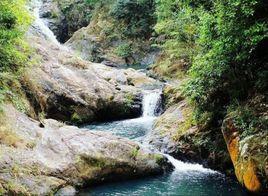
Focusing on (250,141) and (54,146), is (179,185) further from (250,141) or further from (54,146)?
(54,146)

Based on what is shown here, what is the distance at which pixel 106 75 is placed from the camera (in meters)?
27.6

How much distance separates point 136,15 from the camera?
4603 cm

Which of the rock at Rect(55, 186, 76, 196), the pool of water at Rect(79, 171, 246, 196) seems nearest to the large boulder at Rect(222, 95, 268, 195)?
the pool of water at Rect(79, 171, 246, 196)

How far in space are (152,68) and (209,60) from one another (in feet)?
67.8

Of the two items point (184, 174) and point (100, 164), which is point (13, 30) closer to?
point (100, 164)

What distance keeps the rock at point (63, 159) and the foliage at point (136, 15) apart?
30489 millimetres

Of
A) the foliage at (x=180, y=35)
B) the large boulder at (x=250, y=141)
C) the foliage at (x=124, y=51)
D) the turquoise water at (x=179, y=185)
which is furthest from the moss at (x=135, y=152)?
the foliage at (x=124, y=51)

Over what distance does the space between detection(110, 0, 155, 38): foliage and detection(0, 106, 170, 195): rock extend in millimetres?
30489

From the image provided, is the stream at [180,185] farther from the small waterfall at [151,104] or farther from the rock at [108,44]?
the rock at [108,44]

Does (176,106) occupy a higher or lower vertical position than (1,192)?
higher

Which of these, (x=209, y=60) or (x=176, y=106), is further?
(x=176, y=106)

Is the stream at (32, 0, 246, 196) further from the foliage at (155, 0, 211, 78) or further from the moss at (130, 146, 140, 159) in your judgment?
A: the foliage at (155, 0, 211, 78)

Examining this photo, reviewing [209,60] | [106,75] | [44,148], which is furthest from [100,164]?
[106,75]

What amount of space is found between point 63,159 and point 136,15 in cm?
3437
